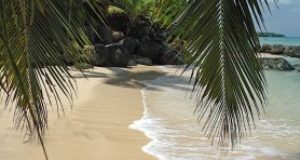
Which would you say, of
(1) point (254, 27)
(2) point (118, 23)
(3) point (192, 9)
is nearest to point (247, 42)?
(1) point (254, 27)

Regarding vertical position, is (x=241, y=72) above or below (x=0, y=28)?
below

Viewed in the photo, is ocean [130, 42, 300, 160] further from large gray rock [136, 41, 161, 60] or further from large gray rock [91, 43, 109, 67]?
large gray rock [136, 41, 161, 60]

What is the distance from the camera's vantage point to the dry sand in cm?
709

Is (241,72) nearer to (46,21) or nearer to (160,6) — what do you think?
(160,6)

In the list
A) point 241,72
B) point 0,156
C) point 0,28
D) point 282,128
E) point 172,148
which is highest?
point 0,28

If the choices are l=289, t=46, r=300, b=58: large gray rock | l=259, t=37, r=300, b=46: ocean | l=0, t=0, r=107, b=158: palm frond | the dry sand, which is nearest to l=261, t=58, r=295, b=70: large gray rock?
l=259, t=37, r=300, b=46: ocean

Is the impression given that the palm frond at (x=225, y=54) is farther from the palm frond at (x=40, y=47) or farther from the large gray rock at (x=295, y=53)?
the large gray rock at (x=295, y=53)

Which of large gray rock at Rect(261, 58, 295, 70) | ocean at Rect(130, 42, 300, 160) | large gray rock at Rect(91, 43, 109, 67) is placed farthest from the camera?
large gray rock at Rect(261, 58, 295, 70)

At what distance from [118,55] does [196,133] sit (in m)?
A: 16.7

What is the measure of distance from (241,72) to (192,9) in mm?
321

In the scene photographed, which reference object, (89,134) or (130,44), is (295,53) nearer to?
(130,44)

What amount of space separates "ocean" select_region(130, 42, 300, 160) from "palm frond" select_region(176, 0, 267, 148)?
1.88 m

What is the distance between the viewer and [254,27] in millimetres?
2170

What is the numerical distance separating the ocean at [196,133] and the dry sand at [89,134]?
30 centimetres
